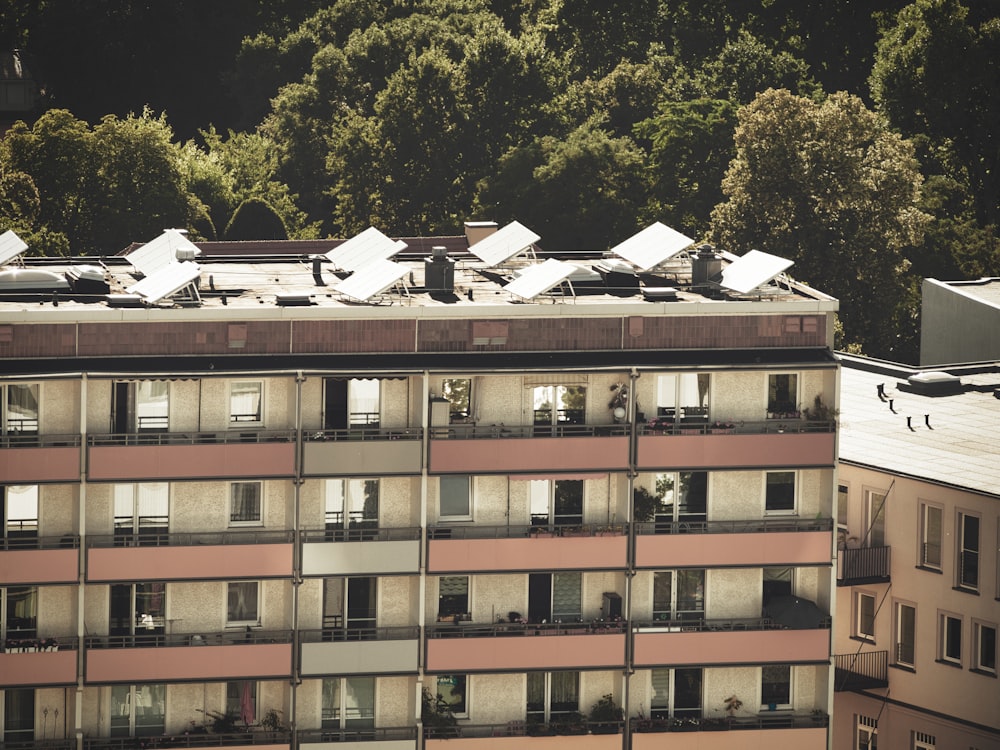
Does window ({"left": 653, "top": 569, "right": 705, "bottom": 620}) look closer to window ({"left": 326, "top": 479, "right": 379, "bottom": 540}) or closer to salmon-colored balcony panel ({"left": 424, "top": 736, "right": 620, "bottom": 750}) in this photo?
salmon-colored balcony panel ({"left": 424, "top": 736, "right": 620, "bottom": 750})

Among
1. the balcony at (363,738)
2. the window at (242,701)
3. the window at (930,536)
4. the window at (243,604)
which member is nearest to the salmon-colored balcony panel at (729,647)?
the balcony at (363,738)

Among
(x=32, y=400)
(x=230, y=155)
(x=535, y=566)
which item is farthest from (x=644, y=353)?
(x=230, y=155)

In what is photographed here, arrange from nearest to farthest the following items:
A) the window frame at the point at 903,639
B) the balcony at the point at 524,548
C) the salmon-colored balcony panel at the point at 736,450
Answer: the balcony at the point at 524,548 → the salmon-colored balcony panel at the point at 736,450 → the window frame at the point at 903,639

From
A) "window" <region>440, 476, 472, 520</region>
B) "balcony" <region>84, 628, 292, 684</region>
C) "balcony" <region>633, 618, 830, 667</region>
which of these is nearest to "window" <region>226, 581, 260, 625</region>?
"balcony" <region>84, 628, 292, 684</region>

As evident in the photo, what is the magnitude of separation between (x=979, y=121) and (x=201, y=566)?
352 ft

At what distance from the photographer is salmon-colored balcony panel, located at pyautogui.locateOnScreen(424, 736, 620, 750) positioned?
8256 cm

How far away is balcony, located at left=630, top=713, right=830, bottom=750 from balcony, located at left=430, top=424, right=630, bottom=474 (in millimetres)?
8737

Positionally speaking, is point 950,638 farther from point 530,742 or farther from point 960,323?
point 960,323

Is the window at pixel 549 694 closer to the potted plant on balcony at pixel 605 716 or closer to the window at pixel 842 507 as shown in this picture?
the potted plant on balcony at pixel 605 716

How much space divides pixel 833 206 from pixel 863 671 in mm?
62961

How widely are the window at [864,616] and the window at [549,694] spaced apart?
681 inches

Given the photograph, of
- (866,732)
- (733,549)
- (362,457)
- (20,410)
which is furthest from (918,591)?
A: (20,410)

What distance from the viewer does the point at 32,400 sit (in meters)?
80.4

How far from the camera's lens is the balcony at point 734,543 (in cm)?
8319
